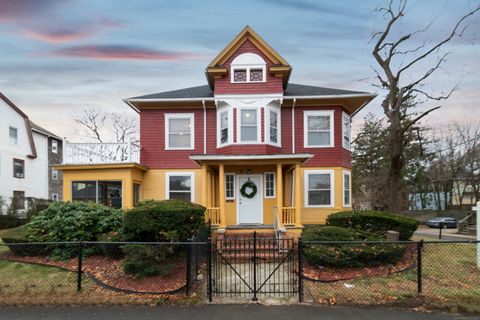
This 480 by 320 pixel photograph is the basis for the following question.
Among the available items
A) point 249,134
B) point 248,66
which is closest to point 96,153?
point 249,134

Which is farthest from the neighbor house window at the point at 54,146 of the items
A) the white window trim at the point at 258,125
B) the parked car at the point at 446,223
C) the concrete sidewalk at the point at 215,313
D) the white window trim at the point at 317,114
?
the parked car at the point at 446,223

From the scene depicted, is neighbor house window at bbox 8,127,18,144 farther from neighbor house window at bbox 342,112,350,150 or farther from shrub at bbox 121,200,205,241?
neighbor house window at bbox 342,112,350,150

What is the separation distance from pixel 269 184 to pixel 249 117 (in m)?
3.11

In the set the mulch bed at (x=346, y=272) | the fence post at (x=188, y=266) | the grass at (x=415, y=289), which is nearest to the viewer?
the grass at (x=415, y=289)

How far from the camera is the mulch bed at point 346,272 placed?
Answer: 8281mm

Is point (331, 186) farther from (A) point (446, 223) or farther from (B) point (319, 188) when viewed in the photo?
(A) point (446, 223)

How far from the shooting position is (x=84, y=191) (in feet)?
48.2

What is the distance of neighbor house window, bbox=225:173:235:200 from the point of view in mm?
14780

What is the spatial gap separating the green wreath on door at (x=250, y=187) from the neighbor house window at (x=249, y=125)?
6.23ft

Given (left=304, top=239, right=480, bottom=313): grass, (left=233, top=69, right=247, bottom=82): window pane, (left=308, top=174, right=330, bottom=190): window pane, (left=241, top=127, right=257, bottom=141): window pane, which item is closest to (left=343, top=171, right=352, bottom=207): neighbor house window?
(left=308, top=174, right=330, bottom=190): window pane

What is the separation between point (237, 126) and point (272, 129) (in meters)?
1.61

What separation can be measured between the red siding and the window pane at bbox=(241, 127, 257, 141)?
5.51 ft

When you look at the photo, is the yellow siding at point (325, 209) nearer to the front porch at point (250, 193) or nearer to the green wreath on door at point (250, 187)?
the front porch at point (250, 193)

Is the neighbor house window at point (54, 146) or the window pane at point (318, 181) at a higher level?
the neighbor house window at point (54, 146)
